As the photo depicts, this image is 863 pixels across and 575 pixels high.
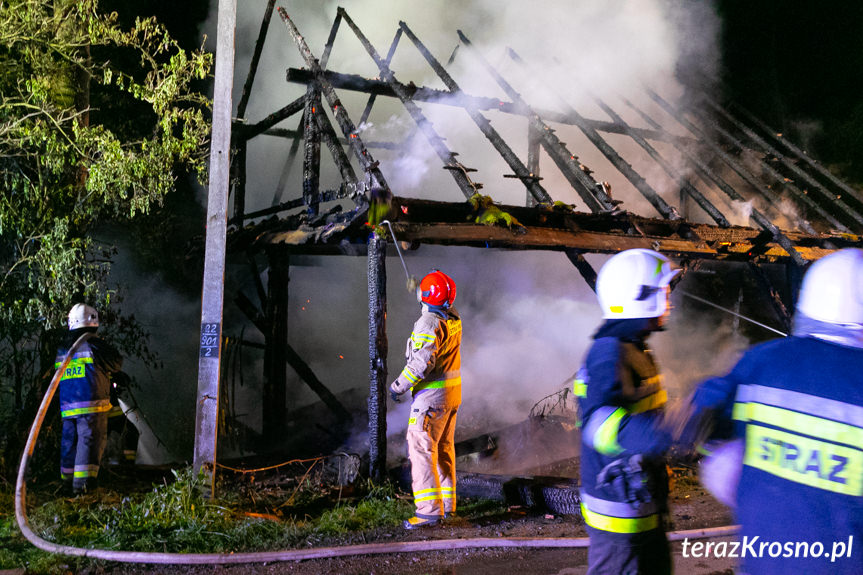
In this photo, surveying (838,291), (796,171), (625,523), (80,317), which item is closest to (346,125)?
(80,317)

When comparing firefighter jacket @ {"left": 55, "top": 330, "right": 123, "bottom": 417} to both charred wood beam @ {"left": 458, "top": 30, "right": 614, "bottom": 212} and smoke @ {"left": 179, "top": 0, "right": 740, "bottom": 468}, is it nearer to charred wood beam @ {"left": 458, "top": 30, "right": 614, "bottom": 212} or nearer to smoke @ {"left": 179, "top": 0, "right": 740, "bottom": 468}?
smoke @ {"left": 179, "top": 0, "right": 740, "bottom": 468}

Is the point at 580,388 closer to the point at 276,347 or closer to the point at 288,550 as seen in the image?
the point at 288,550

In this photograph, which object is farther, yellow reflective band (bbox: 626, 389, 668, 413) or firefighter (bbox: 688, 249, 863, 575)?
yellow reflective band (bbox: 626, 389, 668, 413)

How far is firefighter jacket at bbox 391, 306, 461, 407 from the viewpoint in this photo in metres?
5.15

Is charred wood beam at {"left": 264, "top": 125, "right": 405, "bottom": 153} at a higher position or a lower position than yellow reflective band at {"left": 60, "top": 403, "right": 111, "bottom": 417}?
higher

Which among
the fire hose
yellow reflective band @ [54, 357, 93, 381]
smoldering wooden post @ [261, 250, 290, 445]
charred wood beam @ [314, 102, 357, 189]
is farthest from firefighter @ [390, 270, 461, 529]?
smoldering wooden post @ [261, 250, 290, 445]

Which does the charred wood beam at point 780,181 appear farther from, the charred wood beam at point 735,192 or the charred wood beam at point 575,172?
the charred wood beam at point 575,172

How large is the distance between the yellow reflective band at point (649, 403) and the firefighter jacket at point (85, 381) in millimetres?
5510

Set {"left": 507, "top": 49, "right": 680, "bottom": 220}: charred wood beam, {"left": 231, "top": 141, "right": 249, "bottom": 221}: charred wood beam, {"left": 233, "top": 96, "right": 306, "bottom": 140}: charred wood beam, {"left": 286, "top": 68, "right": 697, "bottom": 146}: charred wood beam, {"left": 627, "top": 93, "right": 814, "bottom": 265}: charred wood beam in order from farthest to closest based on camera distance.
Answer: {"left": 231, "top": 141, "right": 249, "bottom": 221}: charred wood beam, {"left": 507, "top": 49, "right": 680, "bottom": 220}: charred wood beam, {"left": 627, "top": 93, "right": 814, "bottom": 265}: charred wood beam, {"left": 233, "top": 96, "right": 306, "bottom": 140}: charred wood beam, {"left": 286, "top": 68, "right": 697, "bottom": 146}: charred wood beam

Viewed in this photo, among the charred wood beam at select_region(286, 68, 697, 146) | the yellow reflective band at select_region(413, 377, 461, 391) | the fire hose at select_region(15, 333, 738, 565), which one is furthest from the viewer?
the charred wood beam at select_region(286, 68, 697, 146)

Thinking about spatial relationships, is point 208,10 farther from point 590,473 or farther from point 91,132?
point 590,473

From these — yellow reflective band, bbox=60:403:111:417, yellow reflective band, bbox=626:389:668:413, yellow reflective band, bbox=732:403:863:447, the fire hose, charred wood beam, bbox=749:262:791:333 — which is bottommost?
the fire hose

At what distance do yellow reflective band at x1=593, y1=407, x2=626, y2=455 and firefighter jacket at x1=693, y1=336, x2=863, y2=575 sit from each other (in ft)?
1.44

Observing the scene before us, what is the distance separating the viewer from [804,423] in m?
1.90
